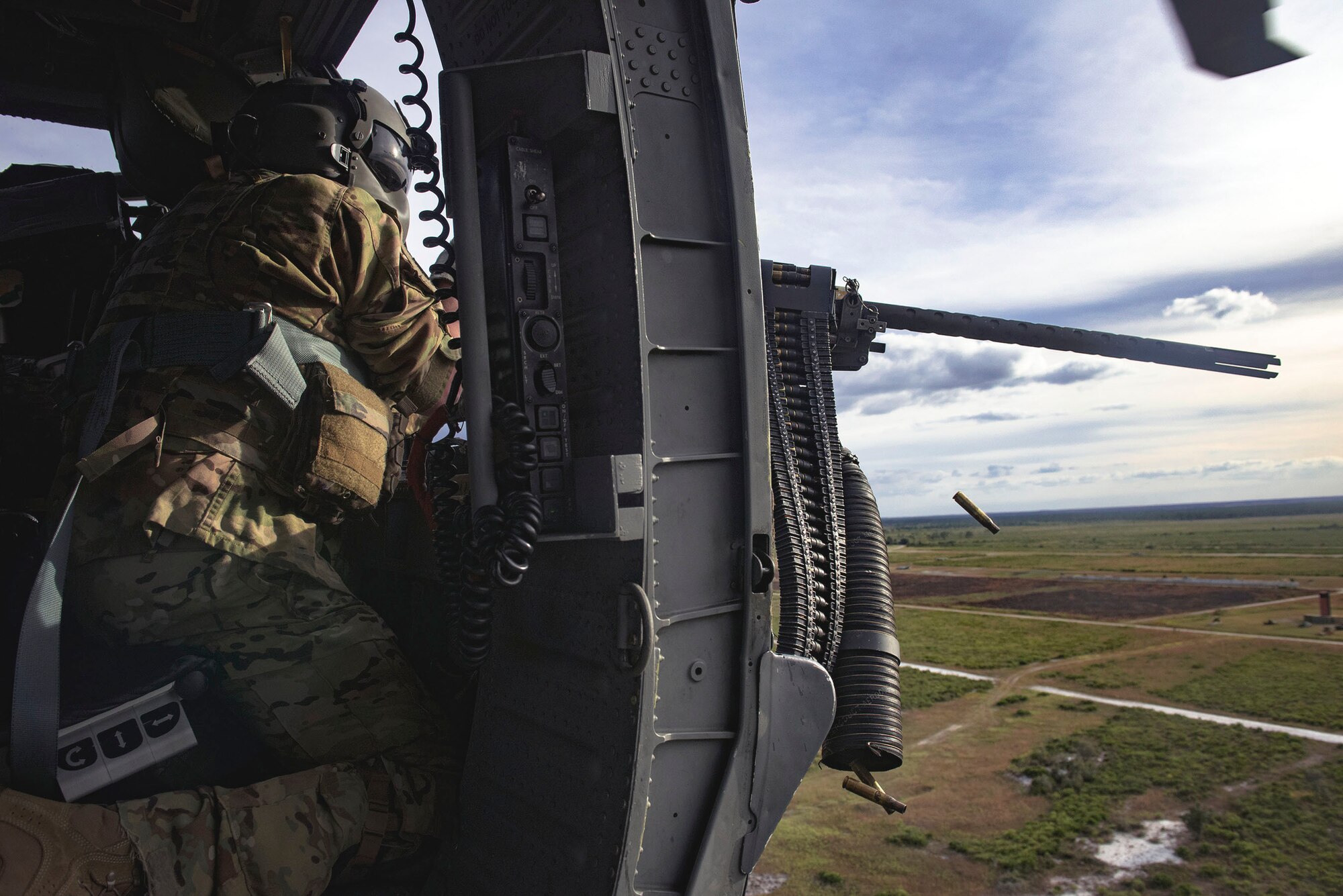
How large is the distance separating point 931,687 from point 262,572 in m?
47.9

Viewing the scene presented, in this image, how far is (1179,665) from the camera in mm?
46375

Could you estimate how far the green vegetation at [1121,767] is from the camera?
101ft

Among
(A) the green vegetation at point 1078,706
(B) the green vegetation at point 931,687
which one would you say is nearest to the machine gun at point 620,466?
(B) the green vegetation at point 931,687

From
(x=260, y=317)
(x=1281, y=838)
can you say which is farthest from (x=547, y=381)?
(x=1281, y=838)

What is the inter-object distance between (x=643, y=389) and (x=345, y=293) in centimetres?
110

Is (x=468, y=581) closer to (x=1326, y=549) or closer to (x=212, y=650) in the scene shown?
(x=212, y=650)

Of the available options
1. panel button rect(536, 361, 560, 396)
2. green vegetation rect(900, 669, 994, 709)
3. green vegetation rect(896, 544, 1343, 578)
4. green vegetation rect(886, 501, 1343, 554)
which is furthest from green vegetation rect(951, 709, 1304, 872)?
green vegetation rect(886, 501, 1343, 554)

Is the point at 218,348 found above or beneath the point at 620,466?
above

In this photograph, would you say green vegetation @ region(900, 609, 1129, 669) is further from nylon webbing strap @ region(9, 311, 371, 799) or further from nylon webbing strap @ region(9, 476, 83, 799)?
nylon webbing strap @ region(9, 476, 83, 799)

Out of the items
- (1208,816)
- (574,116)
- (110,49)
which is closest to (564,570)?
(574,116)

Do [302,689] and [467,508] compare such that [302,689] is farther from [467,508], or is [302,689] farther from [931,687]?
[931,687]

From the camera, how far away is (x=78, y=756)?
1.68m

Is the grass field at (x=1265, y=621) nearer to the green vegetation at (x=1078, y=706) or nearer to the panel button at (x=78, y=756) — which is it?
the green vegetation at (x=1078, y=706)

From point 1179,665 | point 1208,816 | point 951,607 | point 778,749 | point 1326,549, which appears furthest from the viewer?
point 1326,549
